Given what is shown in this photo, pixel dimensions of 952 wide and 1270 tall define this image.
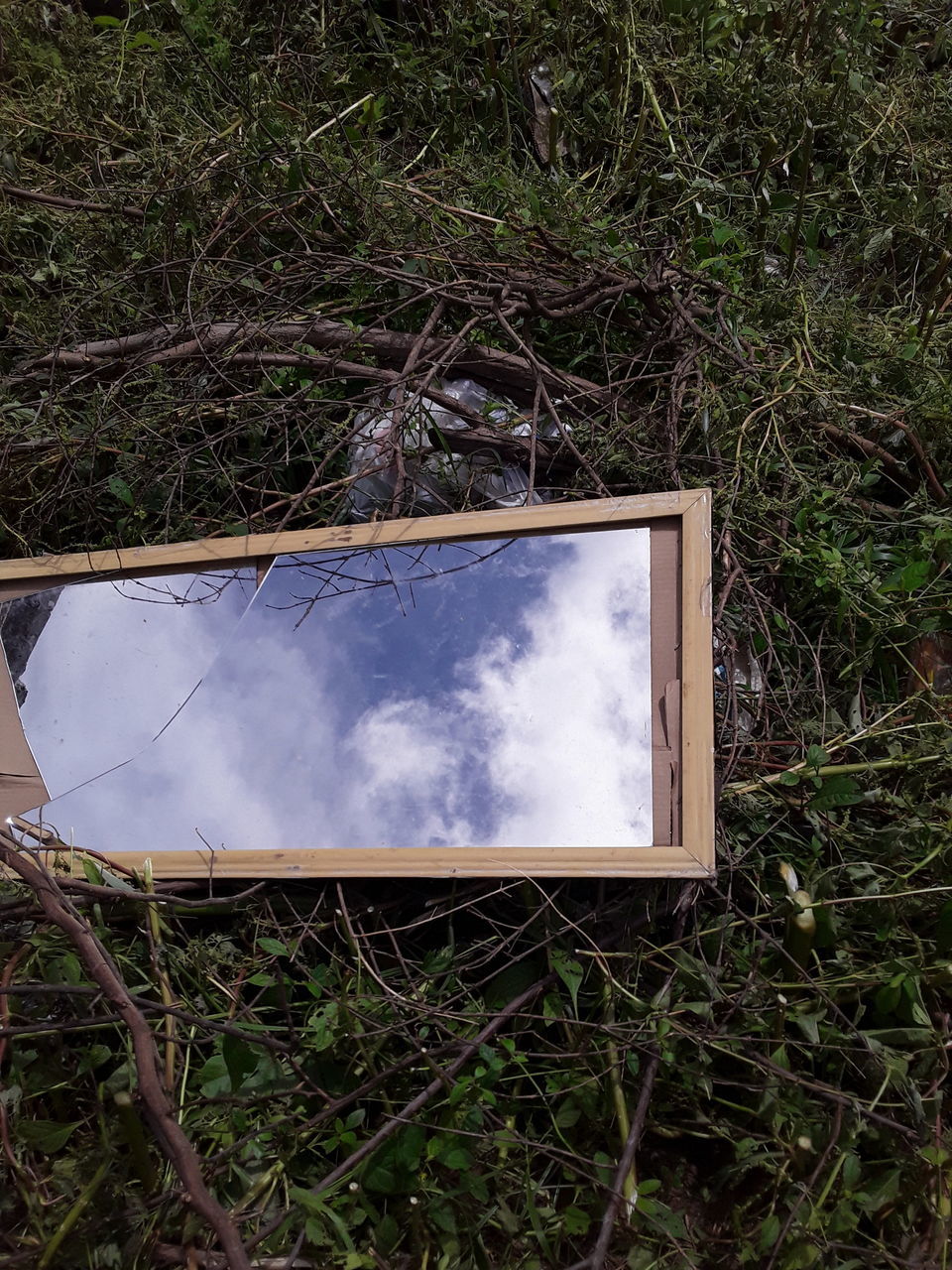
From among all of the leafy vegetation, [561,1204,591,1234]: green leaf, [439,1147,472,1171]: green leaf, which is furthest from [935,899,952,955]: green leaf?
[439,1147,472,1171]: green leaf

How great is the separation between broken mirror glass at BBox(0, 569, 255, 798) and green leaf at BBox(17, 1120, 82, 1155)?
468 millimetres

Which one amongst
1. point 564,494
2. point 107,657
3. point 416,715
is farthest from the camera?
point 564,494

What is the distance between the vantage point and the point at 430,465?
1637 millimetres

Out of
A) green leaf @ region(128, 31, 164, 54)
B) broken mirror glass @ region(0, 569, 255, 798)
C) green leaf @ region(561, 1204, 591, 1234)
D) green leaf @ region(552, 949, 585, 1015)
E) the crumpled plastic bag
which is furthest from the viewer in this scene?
green leaf @ region(128, 31, 164, 54)

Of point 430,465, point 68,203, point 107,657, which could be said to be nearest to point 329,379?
point 430,465

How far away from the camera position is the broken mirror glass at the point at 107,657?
1.41 meters

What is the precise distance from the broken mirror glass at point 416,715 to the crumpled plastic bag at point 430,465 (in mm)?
182

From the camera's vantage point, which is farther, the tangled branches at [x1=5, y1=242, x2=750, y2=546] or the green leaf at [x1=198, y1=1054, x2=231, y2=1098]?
the tangled branches at [x1=5, y1=242, x2=750, y2=546]

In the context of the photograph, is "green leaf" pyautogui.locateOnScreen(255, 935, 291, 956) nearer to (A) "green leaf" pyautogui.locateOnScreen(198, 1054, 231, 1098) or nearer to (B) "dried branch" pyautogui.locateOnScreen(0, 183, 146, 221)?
(A) "green leaf" pyautogui.locateOnScreen(198, 1054, 231, 1098)

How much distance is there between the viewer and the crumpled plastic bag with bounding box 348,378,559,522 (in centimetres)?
157

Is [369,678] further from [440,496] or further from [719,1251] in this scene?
[719,1251]

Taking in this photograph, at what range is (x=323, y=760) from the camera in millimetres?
1345

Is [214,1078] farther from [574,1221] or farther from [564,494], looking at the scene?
[564,494]

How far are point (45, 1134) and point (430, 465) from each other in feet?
3.89
